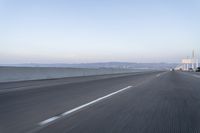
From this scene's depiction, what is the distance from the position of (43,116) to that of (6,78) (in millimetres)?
19532

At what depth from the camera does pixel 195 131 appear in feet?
20.5

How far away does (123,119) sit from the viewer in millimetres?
7539

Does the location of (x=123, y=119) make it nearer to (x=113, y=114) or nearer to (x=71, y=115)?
(x=113, y=114)

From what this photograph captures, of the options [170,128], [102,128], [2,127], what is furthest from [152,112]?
[2,127]

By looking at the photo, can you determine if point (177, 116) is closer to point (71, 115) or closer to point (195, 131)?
point (195, 131)

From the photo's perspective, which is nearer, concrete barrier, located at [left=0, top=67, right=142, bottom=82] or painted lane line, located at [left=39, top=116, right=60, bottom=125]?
painted lane line, located at [left=39, top=116, right=60, bottom=125]

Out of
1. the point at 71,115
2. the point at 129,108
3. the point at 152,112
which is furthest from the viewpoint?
the point at 129,108

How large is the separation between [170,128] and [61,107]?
14.3ft

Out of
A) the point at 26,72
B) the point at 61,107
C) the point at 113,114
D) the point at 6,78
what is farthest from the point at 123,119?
the point at 26,72

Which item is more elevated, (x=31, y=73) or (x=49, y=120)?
(x=31, y=73)

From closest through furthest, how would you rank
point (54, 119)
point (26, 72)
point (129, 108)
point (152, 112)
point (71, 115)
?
point (54, 119) < point (71, 115) < point (152, 112) < point (129, 108) < point (26, 72)

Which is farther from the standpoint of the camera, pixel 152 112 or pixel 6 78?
pixel 6 78

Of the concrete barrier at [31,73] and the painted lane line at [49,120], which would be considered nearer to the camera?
the painted lane line at [49,120]

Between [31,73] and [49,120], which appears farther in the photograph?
[31,73]
